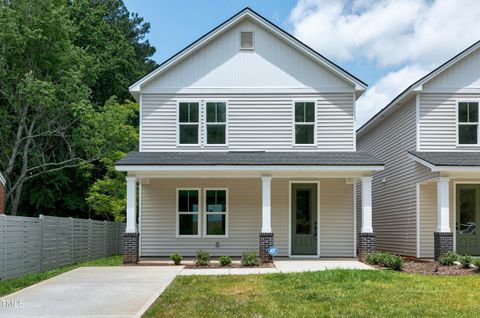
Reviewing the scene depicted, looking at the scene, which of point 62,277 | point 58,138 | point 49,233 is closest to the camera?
point 62,277

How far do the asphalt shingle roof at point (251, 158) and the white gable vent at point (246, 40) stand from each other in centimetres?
365

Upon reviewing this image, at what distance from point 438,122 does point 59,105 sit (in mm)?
17899

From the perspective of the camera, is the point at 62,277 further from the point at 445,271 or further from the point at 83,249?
the point at 445,271

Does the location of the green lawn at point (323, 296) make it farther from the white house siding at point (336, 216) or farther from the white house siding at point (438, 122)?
the white house siding at point (438, 122)

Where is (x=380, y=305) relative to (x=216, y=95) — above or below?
below

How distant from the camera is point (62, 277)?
13.7 m

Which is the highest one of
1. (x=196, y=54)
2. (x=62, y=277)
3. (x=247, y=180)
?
(x=196, y=54)

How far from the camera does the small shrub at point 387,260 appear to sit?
1472cm

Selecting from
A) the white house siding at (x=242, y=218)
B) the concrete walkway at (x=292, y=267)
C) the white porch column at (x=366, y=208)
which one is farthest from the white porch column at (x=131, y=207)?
the white porch column at (x=366, y=208)

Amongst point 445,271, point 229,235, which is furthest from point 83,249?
point 445,271

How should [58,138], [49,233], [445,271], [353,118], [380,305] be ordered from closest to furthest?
[380,305] → [445,271] → [49,233] → [353,118] → [58,138]

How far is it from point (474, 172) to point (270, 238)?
21.1ft

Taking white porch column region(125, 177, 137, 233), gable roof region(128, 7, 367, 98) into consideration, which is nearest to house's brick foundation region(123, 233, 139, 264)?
white porch column region(125, 177, 137, 233)

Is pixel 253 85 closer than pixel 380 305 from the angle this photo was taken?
No
